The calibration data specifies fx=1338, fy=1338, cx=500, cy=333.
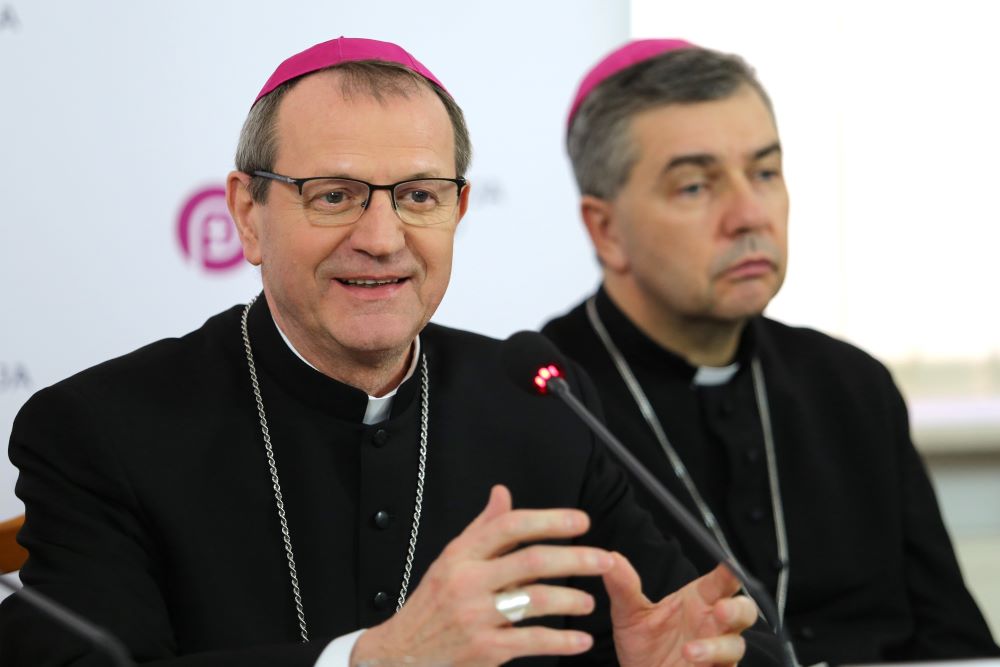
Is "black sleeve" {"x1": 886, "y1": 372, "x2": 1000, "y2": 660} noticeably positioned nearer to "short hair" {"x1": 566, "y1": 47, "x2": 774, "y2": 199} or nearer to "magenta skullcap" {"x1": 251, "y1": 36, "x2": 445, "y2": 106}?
"short hair" {"x1": 566, "y1": 47, "x2": 774, "y2": 199}

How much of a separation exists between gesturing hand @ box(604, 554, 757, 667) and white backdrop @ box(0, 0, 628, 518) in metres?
1.03

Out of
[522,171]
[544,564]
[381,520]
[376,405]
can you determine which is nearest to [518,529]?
[544,564]

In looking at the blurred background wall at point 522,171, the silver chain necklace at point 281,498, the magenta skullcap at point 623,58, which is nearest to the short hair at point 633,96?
the magenta skullcap at point 623,58

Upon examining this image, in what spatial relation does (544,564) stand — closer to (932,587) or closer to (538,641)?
(538,641)

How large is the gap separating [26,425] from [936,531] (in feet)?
6.09

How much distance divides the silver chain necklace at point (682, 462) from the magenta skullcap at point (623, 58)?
1.50ft

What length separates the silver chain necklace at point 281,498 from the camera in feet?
6.45

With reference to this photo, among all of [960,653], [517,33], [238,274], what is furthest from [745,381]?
Result: [238,274]

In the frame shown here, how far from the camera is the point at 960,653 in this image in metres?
2.72

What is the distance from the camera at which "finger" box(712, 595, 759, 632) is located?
1678 millimetres

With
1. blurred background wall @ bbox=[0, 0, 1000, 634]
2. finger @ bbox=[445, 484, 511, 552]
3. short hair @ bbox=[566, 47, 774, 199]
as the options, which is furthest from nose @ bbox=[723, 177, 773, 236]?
finger @ bbox=[445, 484, 511, 552]

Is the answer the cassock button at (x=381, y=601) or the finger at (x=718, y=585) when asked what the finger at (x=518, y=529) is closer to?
the finger at (x=718, y=585)

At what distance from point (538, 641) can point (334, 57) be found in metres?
0.97

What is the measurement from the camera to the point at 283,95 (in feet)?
6.56
